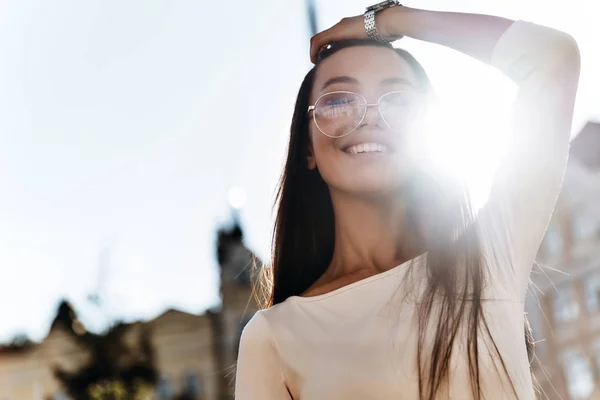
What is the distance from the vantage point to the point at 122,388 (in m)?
31.2

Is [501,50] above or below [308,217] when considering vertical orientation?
above

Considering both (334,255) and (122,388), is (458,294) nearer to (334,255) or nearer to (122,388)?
(334,255)

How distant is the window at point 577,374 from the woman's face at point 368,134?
29.7 m

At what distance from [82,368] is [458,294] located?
1283 inches

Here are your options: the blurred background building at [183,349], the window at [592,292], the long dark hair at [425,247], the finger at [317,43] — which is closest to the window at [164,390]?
the blurred background building at [183,349]

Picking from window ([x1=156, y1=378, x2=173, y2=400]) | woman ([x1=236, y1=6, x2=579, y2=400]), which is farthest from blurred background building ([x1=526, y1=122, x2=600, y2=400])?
woman ([x1=236, y1=6, x2=579, y2=400])

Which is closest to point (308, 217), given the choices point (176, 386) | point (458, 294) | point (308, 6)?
point (458, 294)

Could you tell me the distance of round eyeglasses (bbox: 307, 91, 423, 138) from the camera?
6.09ft

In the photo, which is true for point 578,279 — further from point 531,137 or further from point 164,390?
point 531,137

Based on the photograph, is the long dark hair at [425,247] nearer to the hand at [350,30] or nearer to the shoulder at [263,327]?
the hand at [350,30]

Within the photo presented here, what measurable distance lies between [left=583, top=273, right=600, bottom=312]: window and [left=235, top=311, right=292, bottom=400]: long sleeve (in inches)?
1151

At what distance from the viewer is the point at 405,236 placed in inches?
75.9

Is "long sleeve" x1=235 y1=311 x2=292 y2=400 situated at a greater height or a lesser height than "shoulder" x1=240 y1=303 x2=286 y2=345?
lesser

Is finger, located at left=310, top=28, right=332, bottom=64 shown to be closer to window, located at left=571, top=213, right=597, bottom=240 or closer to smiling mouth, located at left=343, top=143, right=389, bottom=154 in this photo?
smiling mouth, located at left=343, top=143, right=389, bottom=154
